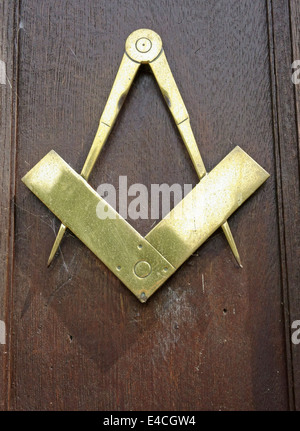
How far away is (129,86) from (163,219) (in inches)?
9.7

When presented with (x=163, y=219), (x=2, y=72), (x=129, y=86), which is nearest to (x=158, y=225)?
(x=163, y=219)

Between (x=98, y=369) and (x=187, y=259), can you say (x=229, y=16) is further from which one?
(x=98, y=369)

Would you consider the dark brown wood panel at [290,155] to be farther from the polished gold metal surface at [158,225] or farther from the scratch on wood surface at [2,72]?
the scratch on wood surface at [2,72]

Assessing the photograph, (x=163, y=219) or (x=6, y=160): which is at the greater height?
(x=6, y=160)

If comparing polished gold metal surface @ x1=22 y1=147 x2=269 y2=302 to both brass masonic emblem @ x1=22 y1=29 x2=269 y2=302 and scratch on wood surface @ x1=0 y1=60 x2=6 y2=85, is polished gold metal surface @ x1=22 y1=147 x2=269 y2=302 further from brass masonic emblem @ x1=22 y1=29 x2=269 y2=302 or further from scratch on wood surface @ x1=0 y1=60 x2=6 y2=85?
scratch on wood surface @ x1=0 y1=60 x2=6 y2=85

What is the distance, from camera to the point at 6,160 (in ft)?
2.46

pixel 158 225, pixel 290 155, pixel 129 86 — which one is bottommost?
pixel 158 225

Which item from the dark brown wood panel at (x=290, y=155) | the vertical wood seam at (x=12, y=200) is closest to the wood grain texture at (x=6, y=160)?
the vertical wood seam at (x=12, y=200)

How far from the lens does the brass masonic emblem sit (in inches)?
27.9

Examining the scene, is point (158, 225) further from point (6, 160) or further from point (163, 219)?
point (6, 160)

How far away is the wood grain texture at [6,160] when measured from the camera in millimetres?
712

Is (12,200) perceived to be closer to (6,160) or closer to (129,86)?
(6,160)

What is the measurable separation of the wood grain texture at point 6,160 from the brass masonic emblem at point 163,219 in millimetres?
45
